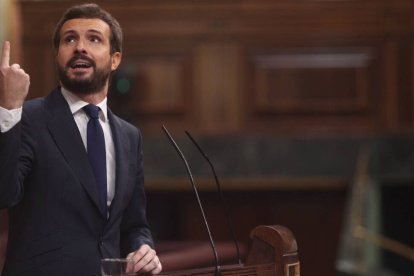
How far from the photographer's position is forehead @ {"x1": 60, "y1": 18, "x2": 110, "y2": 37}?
4.46 ft

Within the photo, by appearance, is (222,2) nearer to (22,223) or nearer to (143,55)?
(143,55)

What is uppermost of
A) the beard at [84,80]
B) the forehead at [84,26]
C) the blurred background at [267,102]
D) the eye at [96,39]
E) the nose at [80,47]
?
the forehead at [84,26]

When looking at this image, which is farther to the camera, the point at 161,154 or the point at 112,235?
the point at 161,154

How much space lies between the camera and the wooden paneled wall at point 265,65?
397cm

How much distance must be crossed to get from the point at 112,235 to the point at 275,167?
8.06 ft

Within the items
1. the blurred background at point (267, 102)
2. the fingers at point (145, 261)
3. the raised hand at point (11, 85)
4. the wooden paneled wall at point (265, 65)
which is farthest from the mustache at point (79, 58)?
the wooden paneled wall at point (265, 65)

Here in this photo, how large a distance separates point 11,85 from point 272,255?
1.47 feet

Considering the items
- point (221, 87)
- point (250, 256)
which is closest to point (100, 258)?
point (250, 256)

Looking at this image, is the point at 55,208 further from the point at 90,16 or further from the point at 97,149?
the point at 90,16

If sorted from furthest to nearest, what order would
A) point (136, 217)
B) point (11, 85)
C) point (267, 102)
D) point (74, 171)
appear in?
point (267, 102), point (136, 217), point (74, 171), point (11, 85)

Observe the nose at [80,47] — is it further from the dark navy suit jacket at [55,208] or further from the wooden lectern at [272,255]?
the wooden lectern at [272,255]

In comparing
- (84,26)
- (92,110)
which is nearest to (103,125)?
(92,110)

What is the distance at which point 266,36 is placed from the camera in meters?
4.01

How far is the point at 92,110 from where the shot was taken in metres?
1.38
